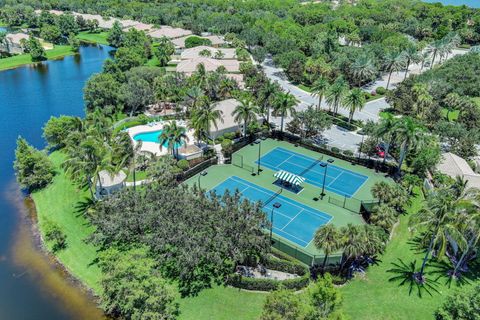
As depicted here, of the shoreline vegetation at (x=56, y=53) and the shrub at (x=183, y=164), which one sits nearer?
the shrub at (x=183, y=164)

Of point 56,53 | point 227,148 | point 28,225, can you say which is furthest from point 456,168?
point 56,53

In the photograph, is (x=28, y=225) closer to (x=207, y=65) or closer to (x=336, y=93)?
(x=336, y=93)

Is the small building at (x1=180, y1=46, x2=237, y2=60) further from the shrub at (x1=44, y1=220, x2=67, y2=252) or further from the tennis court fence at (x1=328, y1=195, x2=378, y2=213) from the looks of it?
the shrub at (x1=44, y1=220, x2=67, y2=252)

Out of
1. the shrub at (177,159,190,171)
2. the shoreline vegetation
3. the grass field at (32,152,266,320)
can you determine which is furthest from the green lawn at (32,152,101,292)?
the shoreline vegetation

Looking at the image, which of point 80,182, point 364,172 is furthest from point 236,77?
point 80,182

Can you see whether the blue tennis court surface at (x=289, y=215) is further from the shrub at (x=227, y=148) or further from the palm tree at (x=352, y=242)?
the palm tree at (x=352, y=242)

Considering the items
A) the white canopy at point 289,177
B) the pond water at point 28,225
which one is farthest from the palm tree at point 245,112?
the pond water at point 28,225
